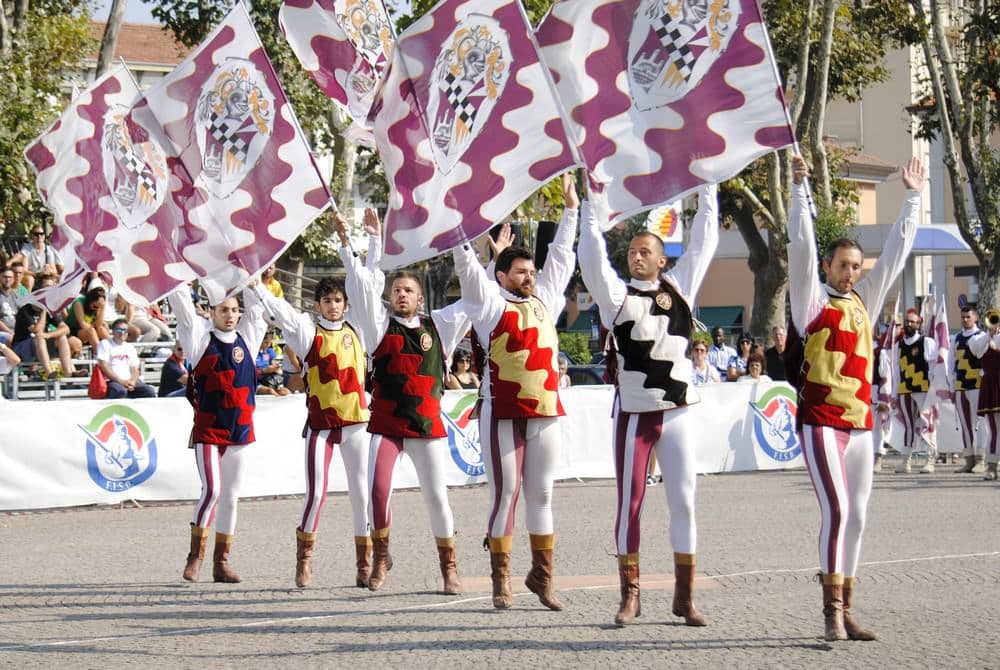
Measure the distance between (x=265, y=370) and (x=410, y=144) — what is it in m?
11.6

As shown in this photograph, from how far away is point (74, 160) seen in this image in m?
13.5

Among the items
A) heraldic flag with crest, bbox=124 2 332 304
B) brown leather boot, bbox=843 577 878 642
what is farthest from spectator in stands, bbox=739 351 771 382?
brown leather boot, bbox=843 577 878 642

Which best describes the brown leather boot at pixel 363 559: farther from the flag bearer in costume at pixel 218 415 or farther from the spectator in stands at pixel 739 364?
the spectator in stands at pixel 739 364

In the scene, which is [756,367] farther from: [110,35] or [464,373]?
Answer: [110,35]

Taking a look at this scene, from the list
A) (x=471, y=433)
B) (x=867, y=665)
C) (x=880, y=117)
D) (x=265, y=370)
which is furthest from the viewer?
(x=880, y=117)

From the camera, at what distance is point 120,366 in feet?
61.7

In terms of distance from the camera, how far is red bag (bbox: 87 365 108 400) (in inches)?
735

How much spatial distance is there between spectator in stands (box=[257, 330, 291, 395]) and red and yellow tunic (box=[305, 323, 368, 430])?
9127 millimetres

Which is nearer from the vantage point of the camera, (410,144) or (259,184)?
(410,144)

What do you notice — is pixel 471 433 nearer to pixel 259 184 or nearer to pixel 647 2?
pixel 259 184

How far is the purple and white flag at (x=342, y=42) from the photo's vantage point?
36.4 feet

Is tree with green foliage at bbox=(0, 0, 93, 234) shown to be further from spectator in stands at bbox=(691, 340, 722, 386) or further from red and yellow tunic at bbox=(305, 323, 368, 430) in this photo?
red and yellow tunic at bbox=(305, 323, 368, 430)

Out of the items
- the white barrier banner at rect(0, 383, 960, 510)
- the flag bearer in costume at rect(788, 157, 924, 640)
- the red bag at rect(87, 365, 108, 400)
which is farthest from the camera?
the red bag at rect(87, 365, 108, 400)

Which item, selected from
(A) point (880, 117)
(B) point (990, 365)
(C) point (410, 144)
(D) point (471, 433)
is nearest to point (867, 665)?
(C) point (410, 144)
